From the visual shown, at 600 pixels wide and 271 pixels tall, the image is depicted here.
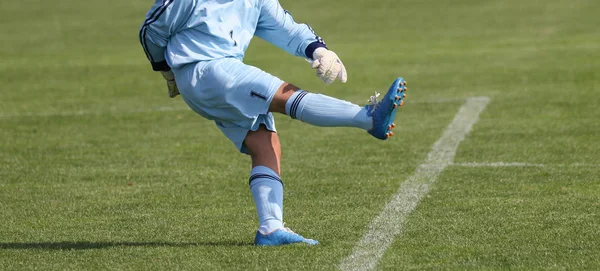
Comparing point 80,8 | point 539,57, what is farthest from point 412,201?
point 80,8

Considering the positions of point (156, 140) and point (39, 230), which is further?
point (156, 140)

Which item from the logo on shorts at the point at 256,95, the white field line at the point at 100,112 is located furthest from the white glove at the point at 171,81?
the white field line at the point at 100,112

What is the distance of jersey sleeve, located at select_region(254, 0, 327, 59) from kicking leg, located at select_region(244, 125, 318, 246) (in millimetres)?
500

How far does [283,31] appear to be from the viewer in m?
5.76

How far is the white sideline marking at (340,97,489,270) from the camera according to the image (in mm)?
5218

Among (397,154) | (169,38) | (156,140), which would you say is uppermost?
(169,38)

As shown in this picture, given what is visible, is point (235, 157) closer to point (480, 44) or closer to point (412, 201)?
point (412, 201)

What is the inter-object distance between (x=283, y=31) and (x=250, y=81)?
64 cm

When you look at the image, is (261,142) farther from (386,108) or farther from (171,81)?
(386,108)

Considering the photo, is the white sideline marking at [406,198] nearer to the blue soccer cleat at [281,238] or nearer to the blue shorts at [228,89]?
the blue soccer cleat at [281,238]

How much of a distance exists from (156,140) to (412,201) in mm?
3721

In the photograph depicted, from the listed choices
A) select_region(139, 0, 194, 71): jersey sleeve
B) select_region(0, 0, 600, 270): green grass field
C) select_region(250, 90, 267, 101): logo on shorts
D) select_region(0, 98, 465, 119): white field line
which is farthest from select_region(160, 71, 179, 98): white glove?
select_region(0, 98, 465, 119): white field line

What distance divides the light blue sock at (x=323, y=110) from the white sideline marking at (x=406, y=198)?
67 cm

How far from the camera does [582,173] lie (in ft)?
24.6
